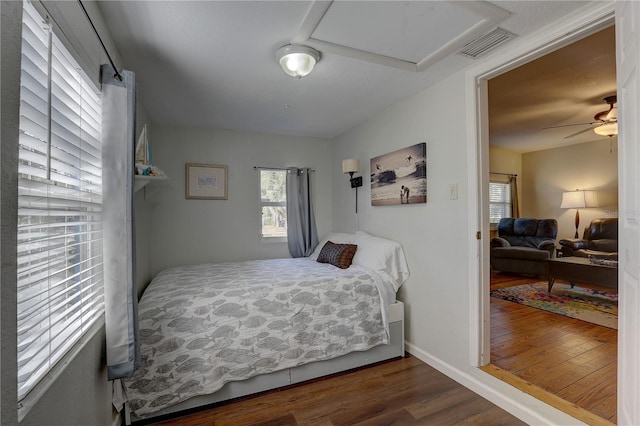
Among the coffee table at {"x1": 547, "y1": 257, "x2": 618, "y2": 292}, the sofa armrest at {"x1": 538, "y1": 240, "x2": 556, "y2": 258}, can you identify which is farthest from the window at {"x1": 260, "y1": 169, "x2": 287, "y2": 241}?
the sofa armrest at {"x1": 538, "y1": 240, "x2": 556, "y2": 258}

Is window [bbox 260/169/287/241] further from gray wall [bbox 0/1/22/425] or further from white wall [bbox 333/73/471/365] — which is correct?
gray wall [bbox 0/1/22/425]

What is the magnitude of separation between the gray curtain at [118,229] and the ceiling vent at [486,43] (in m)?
2.04

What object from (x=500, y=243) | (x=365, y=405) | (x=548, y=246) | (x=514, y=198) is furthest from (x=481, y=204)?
(x=514, y=198)

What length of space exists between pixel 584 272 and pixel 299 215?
3.61m

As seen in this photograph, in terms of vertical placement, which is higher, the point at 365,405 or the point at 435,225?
the point at 435,225

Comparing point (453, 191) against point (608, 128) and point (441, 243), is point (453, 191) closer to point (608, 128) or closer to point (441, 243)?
point (441, 243)

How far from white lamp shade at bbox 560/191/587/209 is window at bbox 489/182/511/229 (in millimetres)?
888

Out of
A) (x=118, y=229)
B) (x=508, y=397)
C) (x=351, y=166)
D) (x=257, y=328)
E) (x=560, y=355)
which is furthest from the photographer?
(x=351, y=166)

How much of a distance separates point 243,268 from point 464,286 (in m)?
2.04

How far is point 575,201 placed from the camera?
16.8 ft

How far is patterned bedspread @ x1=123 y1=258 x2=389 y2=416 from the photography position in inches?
71.0

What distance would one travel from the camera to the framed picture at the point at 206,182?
11.0 ft

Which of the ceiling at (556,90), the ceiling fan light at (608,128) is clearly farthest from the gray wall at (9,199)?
the ceiling fan light at (608,128)

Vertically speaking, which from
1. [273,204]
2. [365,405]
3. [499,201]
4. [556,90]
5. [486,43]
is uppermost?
[556,90]
